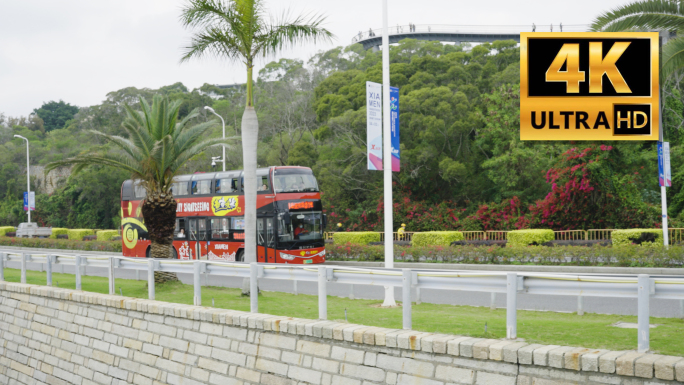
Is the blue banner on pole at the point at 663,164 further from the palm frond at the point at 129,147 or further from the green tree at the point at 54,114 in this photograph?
the green tree at the point at 54,114

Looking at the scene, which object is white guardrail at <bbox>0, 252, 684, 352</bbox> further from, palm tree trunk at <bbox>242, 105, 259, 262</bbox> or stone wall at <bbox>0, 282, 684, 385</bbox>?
palm tree trunk at <bbox>242, 105, 259, 262</bbox>

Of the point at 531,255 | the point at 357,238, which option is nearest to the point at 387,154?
the point at 531,255

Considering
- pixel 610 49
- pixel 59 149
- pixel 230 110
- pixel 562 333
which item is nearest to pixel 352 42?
pixel 230 110

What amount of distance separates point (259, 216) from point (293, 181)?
6.29 ft

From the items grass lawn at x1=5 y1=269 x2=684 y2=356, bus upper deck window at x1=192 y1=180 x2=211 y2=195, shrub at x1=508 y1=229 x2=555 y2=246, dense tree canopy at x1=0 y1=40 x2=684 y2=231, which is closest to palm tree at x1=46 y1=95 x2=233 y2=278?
grass lawn at x1=5 y1=269 x2=684 y2=356

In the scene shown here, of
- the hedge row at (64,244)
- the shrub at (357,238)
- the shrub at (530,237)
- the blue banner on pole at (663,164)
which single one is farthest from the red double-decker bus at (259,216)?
the blue banner on pole at (663,164)

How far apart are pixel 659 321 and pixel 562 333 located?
7.10ft

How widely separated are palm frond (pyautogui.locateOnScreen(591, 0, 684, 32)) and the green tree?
97.5 m

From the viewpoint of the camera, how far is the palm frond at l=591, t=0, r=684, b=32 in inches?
523

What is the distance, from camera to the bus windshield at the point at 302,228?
75.5ft

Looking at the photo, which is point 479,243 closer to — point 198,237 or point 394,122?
point 198,237

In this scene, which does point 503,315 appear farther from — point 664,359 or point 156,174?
point 156,174

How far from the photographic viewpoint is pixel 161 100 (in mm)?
16734

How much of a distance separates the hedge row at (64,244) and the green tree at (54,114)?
56.4 m
